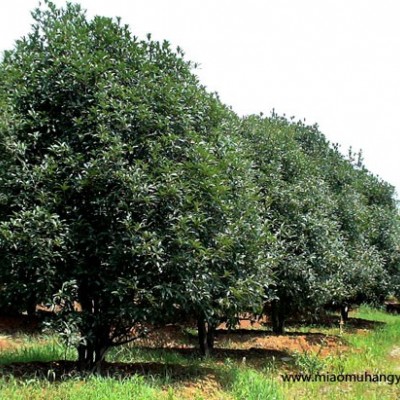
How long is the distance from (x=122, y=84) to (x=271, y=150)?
250 inches

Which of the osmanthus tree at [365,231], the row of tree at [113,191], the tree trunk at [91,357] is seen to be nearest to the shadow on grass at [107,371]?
the tree trunk at [91,357]

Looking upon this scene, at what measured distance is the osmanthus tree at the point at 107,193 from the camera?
6.33 metres

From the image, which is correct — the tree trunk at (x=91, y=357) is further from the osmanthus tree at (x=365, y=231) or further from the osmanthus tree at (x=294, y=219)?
the osmanthus tree at (x=365, y=231)

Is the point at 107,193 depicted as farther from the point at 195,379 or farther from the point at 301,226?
the point at 301,226

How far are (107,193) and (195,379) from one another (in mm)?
3049

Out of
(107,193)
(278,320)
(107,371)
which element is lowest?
(278,320)

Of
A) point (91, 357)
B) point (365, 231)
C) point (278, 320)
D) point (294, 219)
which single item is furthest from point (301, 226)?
point (365, 231)

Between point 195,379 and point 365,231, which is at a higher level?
point 365,231

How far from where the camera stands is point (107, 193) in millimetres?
6562

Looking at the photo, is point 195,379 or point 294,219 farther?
point 294,219

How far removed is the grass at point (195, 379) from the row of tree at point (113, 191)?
670 millimetres

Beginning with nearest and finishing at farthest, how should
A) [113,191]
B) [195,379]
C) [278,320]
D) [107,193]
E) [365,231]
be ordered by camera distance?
[113,191] < [107,193] < [195,379] < [278,320] < [365,231]

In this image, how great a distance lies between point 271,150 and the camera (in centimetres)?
1288

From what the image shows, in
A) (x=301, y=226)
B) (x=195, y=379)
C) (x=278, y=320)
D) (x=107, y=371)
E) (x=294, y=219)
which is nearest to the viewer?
(x=107, y=371)
